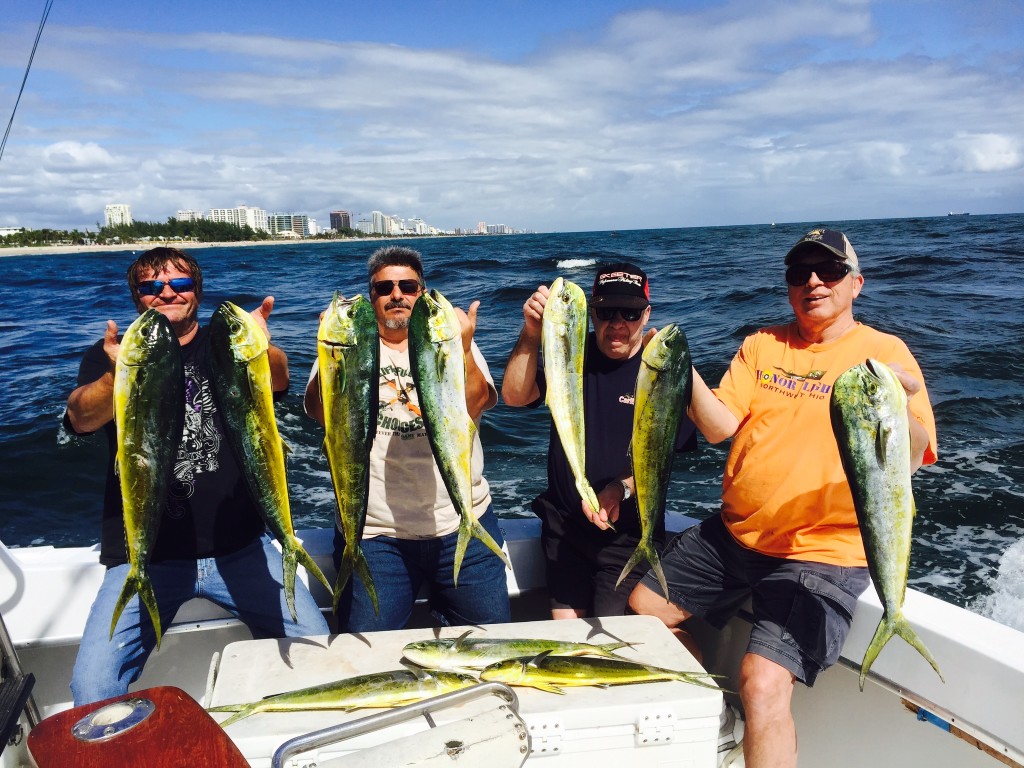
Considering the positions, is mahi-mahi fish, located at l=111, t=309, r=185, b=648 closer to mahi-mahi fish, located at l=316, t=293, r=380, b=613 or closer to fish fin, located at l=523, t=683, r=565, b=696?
mahi-mahi fish, located at l=316, t=293, r=380, b=613

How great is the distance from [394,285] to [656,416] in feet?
4.37

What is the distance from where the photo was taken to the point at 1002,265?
2453 cm

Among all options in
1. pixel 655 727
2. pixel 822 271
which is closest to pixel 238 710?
pixel 655 727

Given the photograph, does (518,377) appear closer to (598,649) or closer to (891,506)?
(598,649)

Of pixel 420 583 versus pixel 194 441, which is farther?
pixel 420 583

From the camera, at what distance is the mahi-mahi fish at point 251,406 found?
2344 millimetres

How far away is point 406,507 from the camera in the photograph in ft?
10.7

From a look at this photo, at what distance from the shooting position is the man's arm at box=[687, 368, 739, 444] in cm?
300

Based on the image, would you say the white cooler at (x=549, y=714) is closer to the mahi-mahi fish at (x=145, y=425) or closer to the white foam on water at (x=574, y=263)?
the mahi-mahi fish at (x=145, y=425)

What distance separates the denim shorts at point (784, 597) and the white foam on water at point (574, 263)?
105ft

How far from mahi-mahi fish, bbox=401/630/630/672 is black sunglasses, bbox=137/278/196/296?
1725mm

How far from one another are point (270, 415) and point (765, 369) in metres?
2.19

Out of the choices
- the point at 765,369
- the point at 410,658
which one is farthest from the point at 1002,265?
the point at 410,658

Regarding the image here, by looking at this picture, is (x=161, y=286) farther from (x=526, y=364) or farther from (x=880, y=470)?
(x=880, y=470)
